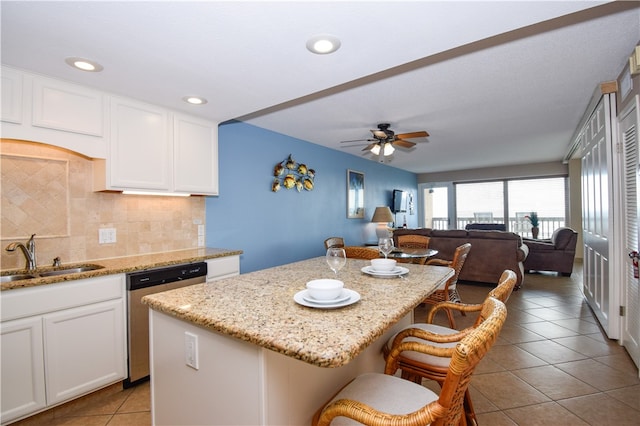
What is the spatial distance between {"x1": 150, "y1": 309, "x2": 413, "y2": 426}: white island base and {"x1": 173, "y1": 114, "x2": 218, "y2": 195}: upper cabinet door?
1.80 m

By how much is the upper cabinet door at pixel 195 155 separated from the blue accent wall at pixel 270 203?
31 cm

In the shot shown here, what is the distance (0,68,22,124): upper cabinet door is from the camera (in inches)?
75.0

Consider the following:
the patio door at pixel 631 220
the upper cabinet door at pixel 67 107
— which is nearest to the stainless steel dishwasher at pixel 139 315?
the upper cabinet door at pixel 67 107

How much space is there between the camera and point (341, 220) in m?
A: 5.48

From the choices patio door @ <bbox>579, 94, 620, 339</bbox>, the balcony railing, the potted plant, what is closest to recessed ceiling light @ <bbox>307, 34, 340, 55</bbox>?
patio door @ <bbox>579, 94, 620, 339</bbox>

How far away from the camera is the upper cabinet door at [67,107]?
6.72 feet

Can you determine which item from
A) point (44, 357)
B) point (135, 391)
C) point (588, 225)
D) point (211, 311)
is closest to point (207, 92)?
point (211, 311)

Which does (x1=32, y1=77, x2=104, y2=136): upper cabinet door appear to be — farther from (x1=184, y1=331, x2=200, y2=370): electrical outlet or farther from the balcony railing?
the balcony railing

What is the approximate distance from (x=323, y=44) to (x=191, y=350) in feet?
5.49

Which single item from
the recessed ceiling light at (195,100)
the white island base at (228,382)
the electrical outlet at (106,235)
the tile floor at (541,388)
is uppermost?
the recessed ceiling light at (195,100)

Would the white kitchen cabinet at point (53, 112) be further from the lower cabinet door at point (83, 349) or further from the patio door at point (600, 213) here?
the patio door at point (600, 213)

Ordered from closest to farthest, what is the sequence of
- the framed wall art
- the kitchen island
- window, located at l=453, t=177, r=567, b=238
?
the kitchen island → the framed wall art → window, located at l=453, t=177, r=567, b=238

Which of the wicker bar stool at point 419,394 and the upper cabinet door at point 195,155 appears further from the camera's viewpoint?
the upper cabinet door at point 195,155

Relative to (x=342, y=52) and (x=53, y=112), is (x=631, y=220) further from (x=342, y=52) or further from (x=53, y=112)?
(x=53, y=112)
